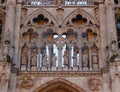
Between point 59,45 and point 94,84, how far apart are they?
2.54 metres

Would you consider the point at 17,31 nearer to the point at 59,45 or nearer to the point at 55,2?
the point at 59,45

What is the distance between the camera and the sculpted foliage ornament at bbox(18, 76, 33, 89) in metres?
17.1

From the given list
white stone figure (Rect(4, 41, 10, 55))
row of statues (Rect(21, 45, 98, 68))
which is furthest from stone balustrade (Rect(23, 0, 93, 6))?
white stone figure (Rect(4, 41, 10, 55))

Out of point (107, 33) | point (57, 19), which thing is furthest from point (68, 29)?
point (107, 33)

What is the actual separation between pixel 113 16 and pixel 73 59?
106 inches

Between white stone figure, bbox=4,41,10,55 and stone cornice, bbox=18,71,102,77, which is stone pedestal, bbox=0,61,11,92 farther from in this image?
stone cornice, bbox=18,71,102,77

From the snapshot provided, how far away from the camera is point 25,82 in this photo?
17172 mm

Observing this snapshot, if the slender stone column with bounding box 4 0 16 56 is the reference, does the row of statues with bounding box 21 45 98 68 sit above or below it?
below

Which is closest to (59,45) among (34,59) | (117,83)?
(34,59)

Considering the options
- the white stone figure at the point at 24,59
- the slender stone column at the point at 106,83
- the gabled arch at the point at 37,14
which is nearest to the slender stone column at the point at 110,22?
the slender stone column at the point at 106,83

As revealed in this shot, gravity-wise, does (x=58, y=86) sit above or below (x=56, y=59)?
below

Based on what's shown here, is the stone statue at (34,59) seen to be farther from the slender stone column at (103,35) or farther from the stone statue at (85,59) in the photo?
the slender stone column at (103,35)

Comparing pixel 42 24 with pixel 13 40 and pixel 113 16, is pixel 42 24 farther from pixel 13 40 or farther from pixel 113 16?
pixel 113 16

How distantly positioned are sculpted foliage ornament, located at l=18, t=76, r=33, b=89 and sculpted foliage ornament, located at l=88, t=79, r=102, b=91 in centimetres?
248
